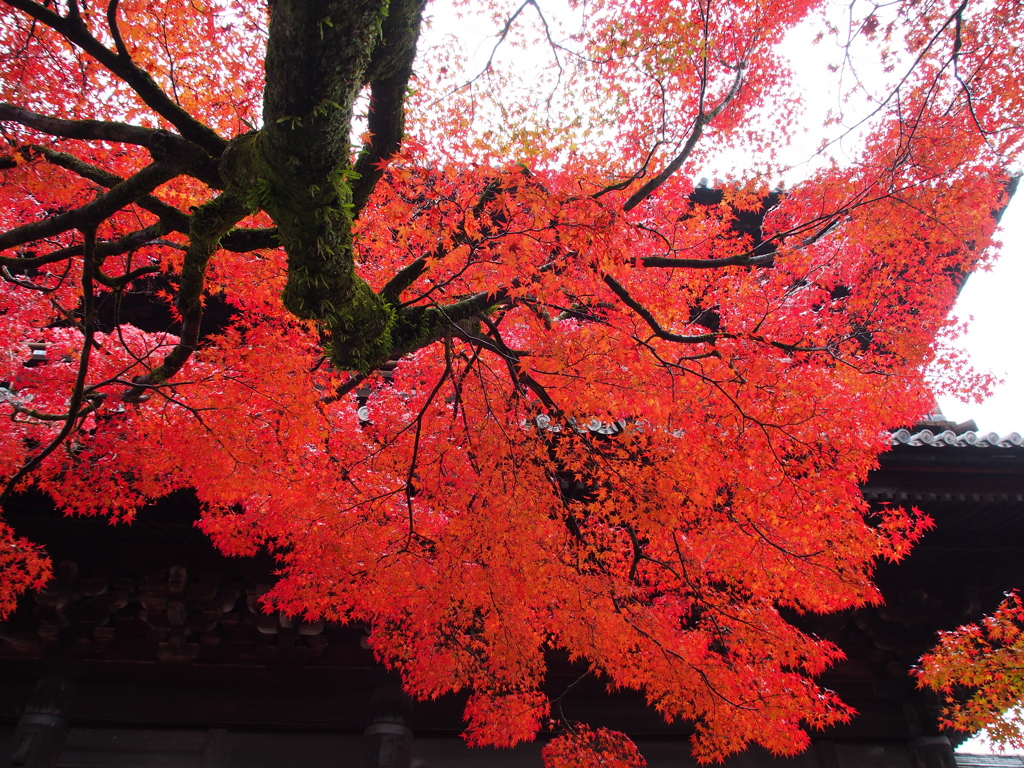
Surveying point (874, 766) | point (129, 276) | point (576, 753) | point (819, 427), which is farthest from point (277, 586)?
point (874, 766)

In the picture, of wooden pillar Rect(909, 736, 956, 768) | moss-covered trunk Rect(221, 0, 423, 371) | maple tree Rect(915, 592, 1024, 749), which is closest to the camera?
moss-covered trunk Rect(221, 0, 423, 371)

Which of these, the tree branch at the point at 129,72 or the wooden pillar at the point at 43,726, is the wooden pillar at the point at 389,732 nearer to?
the wooden pillar at the point at 43,726

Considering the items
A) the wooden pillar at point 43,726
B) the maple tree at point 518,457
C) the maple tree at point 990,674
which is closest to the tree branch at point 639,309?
the maple tree at point 518,457

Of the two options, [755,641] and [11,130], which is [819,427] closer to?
[755,641]

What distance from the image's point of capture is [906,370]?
6734 millimetres

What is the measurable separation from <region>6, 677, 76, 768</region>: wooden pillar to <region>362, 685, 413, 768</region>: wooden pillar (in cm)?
310

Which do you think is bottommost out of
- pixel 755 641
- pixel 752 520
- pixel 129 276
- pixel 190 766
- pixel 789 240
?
pixel 190 766

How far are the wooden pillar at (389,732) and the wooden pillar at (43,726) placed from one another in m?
3.10

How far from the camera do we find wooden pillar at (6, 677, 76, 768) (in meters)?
5.87

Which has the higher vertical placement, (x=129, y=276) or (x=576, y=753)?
(x=129, y=276)

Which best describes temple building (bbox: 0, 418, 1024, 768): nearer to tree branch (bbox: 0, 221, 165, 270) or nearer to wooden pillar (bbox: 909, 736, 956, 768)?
wooden pillar (bbox: 909, 736, 956, 768)

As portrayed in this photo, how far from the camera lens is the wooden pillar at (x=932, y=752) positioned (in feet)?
22.6

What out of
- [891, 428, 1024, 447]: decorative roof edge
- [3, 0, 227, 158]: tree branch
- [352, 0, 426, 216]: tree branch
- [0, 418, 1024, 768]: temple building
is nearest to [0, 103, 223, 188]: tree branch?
[3, 0, 227, 158]: tree branch

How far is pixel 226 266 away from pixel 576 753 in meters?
6.74
